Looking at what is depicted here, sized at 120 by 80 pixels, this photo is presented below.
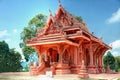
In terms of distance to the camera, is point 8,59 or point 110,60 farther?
point 110,60

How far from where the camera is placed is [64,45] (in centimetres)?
1038

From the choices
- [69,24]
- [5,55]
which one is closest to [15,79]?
[69,24]

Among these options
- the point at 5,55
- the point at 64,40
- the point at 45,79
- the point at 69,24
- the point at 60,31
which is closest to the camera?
the point at 45,79

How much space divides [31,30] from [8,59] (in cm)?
320

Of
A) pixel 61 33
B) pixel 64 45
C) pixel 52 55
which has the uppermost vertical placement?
pixel 61 33

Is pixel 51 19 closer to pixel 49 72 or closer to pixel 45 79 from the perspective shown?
pixel 49 72

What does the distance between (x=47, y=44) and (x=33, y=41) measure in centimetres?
78

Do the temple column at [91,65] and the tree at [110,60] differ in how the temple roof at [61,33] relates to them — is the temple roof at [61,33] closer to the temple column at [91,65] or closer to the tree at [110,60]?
the temple column at [91,65]

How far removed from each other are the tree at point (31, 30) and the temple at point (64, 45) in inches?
260

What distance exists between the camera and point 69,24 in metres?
11.9

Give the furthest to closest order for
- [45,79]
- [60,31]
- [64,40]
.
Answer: [60,31], [64,40], [45,79]

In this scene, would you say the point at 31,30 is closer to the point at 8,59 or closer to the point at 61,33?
the point at 8,59

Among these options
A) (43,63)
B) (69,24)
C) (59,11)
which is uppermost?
(59,11)

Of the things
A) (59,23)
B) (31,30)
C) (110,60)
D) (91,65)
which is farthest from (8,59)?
(110,60)
